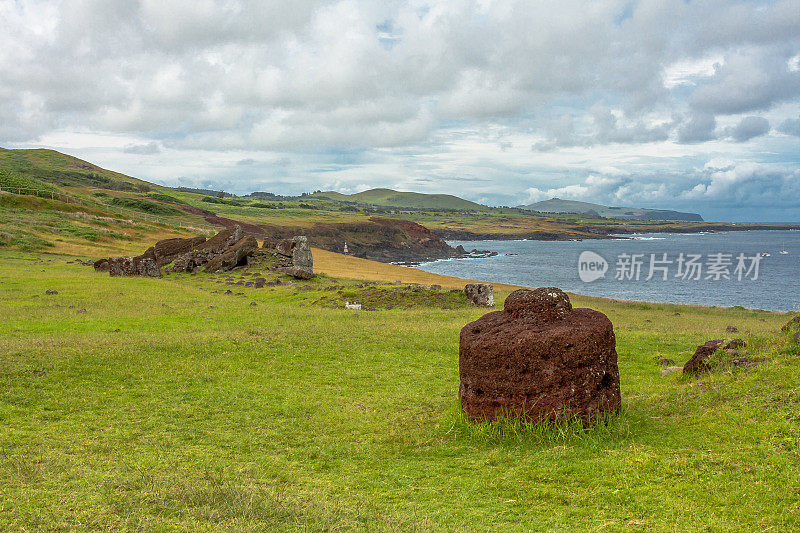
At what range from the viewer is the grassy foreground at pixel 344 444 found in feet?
23.5

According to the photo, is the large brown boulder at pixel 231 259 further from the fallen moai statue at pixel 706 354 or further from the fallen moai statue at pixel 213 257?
the fallen moai statue at pixel 706 354

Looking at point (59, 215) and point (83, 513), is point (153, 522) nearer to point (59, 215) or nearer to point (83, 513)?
point (83, 513)

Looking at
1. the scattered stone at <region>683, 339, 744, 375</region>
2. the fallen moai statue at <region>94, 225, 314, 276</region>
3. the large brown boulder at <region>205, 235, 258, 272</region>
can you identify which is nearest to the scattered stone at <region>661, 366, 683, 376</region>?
the scattered stone at <region>683, 339, 744, 375</region>

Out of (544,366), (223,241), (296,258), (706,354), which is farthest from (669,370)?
(223,241)

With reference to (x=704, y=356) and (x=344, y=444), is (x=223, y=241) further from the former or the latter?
(x=704, y=356)

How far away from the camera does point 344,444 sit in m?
11.1

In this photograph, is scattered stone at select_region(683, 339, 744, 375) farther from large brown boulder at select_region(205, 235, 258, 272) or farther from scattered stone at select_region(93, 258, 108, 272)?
scattered stone at select_region(93, 258, 108, 272)

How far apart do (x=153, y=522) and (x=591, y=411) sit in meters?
7.85

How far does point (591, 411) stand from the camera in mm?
10453

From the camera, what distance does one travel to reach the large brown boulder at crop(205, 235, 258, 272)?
44.2 m

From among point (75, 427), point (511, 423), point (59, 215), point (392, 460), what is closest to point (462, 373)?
point (511, 423)

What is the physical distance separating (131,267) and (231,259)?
750 cm

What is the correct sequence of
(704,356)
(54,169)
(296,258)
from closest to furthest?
1. (704,356)
2. (296,258)
3. (54,169)

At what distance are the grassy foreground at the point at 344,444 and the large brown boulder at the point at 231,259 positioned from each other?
23.2m
